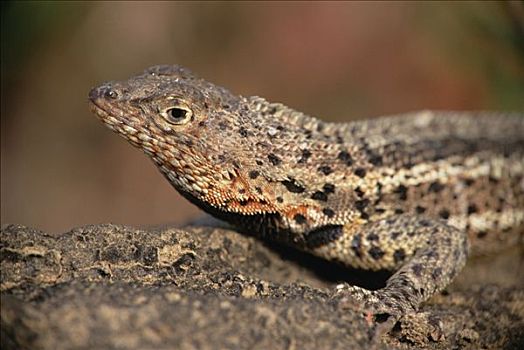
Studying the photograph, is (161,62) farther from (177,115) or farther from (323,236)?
(323,236)

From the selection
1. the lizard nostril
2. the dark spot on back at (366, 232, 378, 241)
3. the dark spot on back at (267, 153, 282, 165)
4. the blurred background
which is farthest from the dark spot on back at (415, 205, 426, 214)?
the blurred background

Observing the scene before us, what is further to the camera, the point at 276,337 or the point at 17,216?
the point at 17,216

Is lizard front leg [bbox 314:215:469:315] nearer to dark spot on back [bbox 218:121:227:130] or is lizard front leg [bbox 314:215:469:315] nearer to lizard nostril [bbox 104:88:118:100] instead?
dark spot on back [bbox 218:121:227:130]

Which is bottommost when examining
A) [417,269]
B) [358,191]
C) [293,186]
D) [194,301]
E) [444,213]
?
[194,301]

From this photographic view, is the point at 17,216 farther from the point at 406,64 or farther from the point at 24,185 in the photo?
the point at 406,64

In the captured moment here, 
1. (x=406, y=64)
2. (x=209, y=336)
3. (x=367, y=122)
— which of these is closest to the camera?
(x=209, y=336)

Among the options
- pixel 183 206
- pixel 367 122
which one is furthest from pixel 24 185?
pixel 367 122

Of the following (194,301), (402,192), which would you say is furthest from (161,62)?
(194,301)
